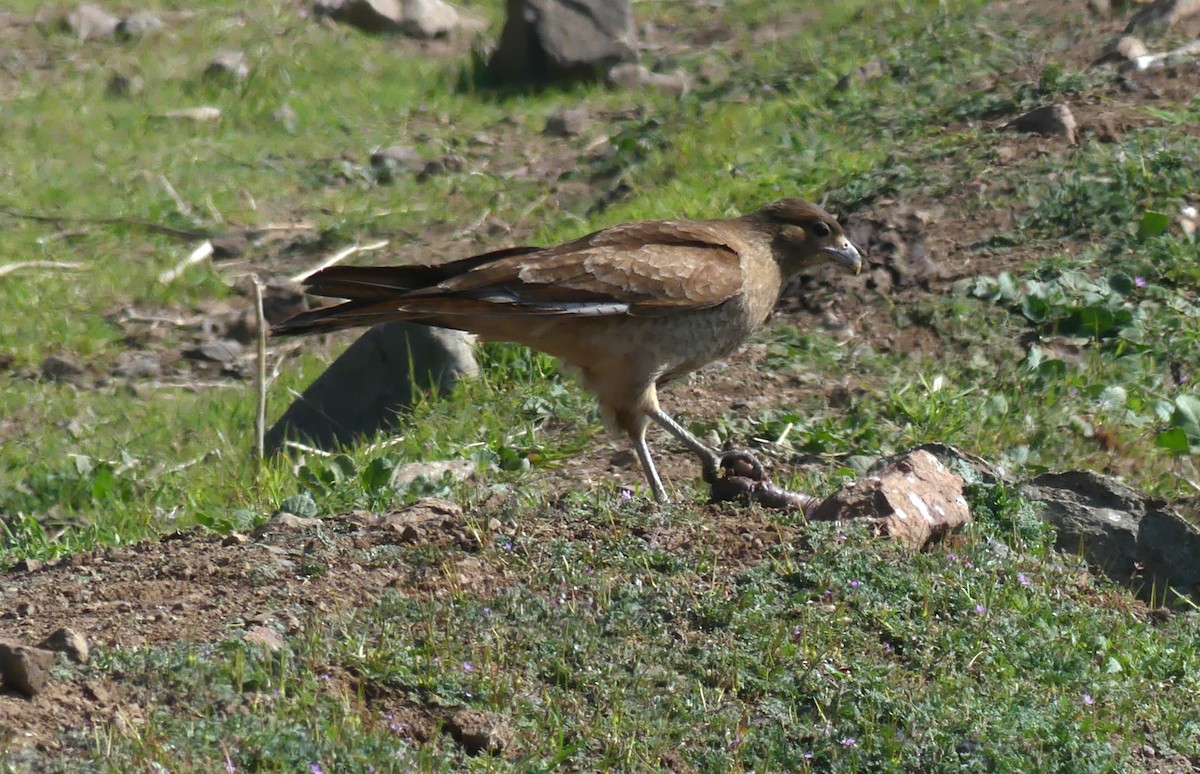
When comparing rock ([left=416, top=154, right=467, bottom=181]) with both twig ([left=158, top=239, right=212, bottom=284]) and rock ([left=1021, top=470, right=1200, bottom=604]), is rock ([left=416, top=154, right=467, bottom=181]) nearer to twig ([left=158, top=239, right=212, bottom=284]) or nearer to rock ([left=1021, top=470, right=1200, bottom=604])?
twig ([left=158, top=239, right=212, bottom=284])

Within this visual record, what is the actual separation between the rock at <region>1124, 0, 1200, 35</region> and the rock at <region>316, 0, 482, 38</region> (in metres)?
7.14

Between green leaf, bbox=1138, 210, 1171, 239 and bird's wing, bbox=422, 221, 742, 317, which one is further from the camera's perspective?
green leaf, bbox=1138, 210, 1171, 239

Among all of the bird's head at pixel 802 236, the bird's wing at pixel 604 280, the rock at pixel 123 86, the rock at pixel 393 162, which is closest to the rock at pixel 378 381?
the bird's wing at pixel 604 280

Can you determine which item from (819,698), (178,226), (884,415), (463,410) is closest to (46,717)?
(819,698)

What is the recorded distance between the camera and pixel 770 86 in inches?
518

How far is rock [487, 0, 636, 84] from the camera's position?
14579mm

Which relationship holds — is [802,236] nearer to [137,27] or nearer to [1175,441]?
[1175,441]

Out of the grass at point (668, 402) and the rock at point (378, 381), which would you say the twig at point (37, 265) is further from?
the rock at point (378, 381)

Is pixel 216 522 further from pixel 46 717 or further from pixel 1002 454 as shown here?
pixel 1002 454

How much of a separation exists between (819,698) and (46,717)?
214 centimetres

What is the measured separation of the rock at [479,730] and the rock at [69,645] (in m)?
1.02

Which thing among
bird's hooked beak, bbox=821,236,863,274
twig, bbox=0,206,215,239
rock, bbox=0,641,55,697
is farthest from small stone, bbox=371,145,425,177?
rock, bbox=0,641,55,697

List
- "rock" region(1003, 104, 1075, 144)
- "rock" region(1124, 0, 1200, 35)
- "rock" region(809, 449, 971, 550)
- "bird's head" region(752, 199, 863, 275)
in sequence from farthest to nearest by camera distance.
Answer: "rock" region(1124, 0, 1200, 35) → "rock" region(1003, 104, 1075, 144) → "bird's head" region(752, 199, 863, 275) → "rock" region(809, 449, 971, 550)

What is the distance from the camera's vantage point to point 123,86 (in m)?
14.7
